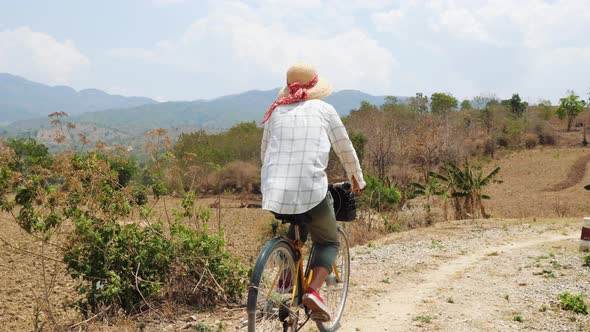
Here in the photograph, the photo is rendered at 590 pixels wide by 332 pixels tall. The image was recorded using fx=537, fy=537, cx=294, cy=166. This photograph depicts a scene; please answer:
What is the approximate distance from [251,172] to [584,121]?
34.9 m

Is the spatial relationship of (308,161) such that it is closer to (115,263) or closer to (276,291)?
(276,291)

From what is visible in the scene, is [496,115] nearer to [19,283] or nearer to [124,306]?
[19,283]

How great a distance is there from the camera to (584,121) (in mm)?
50438

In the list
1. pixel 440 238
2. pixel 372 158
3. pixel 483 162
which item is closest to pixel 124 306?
pixel 440 238

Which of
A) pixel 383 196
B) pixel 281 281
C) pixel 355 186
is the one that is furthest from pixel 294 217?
pixel 383 196

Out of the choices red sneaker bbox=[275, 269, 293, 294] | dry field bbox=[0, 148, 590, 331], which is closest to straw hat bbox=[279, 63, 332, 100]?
red sneaker bbox=[275, 269, 293, 294]

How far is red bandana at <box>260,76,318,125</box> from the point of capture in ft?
12.3

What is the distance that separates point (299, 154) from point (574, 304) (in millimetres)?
3315

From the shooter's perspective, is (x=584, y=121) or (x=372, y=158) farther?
(x=584, y=121)

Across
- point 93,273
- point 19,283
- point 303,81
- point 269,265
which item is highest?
point 303,81

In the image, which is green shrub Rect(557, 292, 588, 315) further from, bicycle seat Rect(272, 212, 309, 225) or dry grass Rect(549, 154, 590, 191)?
dry grass Rect(549, 154, 590, 191)

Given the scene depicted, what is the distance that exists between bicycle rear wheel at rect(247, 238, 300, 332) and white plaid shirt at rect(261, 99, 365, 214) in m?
0.31

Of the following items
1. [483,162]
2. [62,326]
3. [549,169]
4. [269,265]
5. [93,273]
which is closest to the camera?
[269,265]

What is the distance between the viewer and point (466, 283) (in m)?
6.26
